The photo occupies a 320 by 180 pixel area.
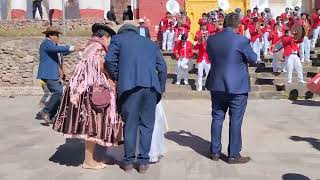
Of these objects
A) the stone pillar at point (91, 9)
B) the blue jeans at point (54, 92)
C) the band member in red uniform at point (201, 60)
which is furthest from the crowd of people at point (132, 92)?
the stone pillar at point (91, 9)

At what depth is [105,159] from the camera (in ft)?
23.9

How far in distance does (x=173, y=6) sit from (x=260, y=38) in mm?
5247

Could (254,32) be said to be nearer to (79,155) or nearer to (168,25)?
(168,25)

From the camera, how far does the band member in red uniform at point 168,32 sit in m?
19.4

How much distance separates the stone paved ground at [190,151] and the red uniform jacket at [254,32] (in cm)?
606

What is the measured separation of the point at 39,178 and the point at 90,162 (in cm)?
68

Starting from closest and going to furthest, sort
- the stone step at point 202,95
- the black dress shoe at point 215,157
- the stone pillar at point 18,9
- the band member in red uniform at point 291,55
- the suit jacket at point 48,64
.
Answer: the black dress shoe at point 215,157 < the suit jacket at point 48,64 < the stone step at point 202,95 < the band member in red uniform at point 291,55 < the stone pillar at point 18,9

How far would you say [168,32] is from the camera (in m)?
19.6

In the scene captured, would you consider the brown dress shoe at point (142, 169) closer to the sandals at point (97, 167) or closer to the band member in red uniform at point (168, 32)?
the sandals at point (97, 167)

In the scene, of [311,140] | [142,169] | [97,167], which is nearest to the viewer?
[142,169]

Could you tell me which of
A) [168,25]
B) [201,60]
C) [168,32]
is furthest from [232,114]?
[168,25]

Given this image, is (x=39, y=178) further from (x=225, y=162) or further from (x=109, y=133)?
(x=225, y=162)

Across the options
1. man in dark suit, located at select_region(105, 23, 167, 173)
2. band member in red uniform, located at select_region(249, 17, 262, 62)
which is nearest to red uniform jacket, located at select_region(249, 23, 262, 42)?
band member in red uniform, located at select_region(249, 17, 262, 62)

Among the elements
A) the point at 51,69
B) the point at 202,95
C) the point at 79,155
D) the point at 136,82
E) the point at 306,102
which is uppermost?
the point at 51,69
